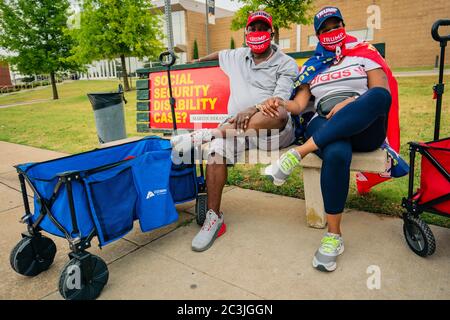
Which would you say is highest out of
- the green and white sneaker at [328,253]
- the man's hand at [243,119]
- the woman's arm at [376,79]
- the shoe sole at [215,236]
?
the woman's arm at [376,79]

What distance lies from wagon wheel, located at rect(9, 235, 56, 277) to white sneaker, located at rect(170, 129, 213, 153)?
3.80 ft

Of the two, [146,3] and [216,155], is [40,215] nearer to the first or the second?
[216,155]

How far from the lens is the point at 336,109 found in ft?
8.10

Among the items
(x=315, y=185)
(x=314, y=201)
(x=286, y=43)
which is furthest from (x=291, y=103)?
(x=286, y=43)

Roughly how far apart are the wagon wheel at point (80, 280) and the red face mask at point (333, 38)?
228 cm

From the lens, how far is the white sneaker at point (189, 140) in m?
2.79

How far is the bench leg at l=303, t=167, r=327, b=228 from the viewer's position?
2.77 m

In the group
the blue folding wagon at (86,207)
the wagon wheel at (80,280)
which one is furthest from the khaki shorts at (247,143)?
the wagon wheel at (80,280)

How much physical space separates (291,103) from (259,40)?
652mm

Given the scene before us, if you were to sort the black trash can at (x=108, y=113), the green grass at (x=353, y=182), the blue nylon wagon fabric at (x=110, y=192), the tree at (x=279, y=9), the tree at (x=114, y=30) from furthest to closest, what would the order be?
1. the tree at (x=114, y=30)
2. the tree at (x=279, y=9)
3. the black trash can at (x=108, y=113)
4. the green grass at (x=353, y=182)
5. the blue nylon wagon fabric at (x=110, y=192)

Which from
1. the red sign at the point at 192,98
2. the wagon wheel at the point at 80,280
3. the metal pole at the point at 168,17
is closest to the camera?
the wagon wheel at the point at 80,280

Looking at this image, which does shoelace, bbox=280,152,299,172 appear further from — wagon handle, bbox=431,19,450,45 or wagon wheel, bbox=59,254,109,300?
wagon handle, bbox=431,19,450,45

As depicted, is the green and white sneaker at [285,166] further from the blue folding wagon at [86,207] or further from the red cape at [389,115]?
the red cape at [389,115]

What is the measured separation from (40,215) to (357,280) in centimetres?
204
